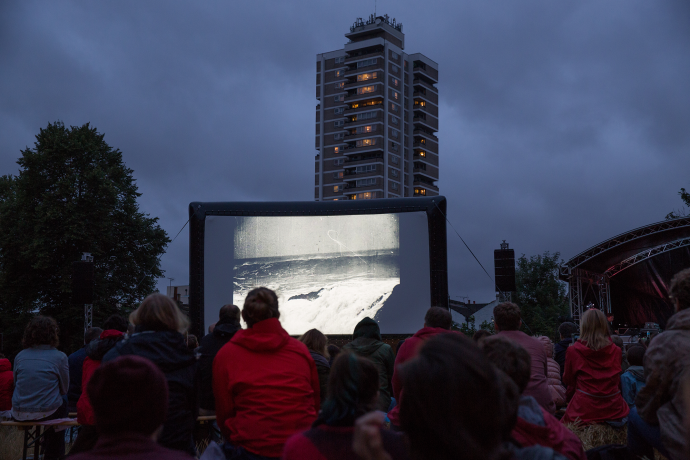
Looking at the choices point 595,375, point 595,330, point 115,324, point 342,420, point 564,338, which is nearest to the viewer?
point 342,420

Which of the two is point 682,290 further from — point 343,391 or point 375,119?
point 375,119

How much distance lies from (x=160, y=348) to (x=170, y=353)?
5 centimetres

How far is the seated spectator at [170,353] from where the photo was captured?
2.69 m

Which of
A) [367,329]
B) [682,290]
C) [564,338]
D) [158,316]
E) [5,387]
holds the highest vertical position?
[682,290]

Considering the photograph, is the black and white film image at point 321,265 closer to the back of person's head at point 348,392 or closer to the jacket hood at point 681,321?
the jacket hood at point 681,321

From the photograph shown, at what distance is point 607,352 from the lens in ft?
14.5

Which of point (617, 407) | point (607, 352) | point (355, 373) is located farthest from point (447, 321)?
point (355, 373)

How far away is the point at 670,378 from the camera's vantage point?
2.66 meters

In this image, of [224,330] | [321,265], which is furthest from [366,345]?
[321,265]

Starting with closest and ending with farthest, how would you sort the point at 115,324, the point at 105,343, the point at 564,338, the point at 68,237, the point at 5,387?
the point at 105,343
the point at 115,324
the point at 564,338
the point at 5,387
the point at 68,237

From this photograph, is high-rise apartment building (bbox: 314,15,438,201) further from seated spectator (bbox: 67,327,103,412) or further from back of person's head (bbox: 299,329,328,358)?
back of person's head (bbox: 299,329,328,358)

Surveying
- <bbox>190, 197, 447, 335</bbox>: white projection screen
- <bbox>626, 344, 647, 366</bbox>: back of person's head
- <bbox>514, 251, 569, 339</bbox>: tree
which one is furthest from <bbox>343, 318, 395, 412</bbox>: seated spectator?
<bbox>514, 251, 569, 339</bbox>: tree

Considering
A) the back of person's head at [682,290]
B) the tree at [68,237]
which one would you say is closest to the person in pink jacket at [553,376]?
the back of person's head at [682,290]

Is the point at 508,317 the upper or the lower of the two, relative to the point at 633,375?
upper
